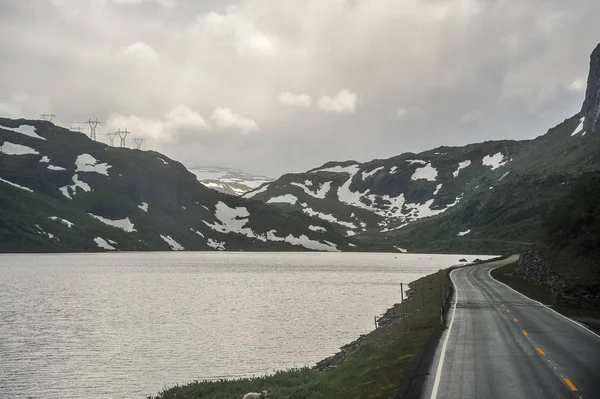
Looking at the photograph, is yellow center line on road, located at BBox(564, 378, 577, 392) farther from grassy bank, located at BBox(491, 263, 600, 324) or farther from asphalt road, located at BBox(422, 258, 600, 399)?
grassy bank, located at BBox(491, 263, 600, 324)

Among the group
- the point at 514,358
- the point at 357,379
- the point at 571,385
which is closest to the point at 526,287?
the point at 514,358

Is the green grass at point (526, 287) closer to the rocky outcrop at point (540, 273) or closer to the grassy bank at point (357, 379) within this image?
the rocky outcrop at point (540, 273)

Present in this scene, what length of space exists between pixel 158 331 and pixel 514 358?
41.3m

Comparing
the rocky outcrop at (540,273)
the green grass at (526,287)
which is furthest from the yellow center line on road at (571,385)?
the rocky outcrop at (540,273)

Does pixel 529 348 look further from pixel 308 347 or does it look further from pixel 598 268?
pixel 598 268

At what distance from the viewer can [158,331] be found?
59.5m

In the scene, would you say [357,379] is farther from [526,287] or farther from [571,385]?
[526,287]

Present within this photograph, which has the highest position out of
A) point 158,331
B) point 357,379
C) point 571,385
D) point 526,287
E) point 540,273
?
point 540,273

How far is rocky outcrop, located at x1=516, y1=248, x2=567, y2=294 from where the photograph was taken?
6395 cm

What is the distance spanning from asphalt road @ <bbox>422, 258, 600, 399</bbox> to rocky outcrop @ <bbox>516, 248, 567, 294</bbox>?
16.6 metres

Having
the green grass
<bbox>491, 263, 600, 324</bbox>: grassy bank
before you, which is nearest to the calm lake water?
the green grass

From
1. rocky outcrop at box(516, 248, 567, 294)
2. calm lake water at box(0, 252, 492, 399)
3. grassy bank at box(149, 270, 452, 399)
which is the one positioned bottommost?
calm lake water at box(0, 252, 492, 399)

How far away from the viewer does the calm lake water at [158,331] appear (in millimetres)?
40250

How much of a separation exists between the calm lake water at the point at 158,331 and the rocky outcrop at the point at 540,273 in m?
21.2
